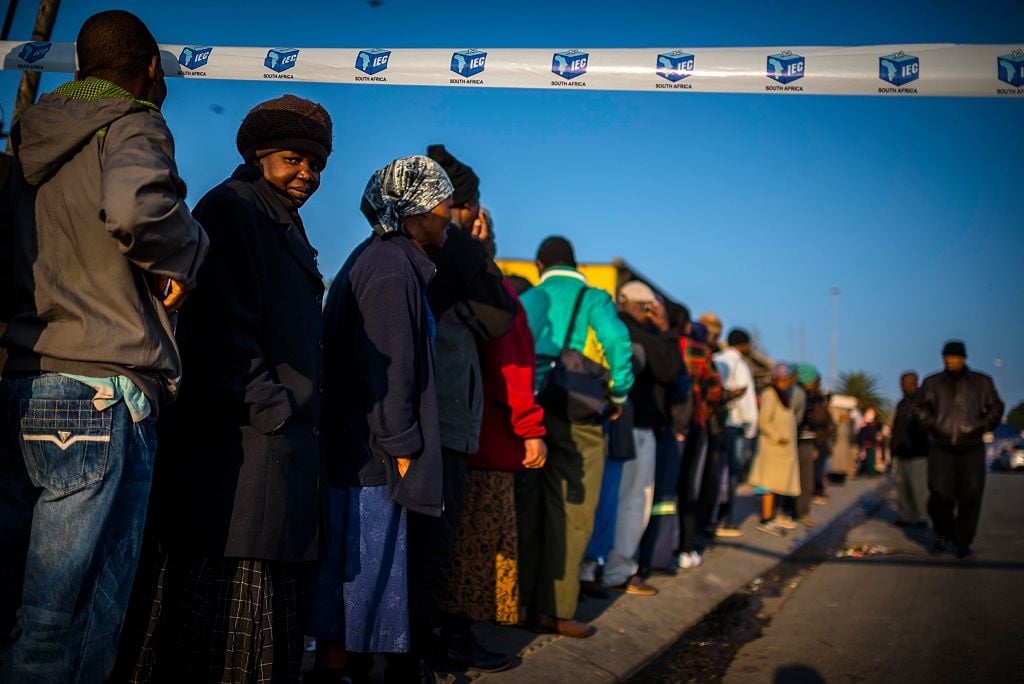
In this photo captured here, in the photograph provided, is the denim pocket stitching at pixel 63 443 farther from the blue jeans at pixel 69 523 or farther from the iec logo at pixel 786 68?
the iec logo at pixel 786 68

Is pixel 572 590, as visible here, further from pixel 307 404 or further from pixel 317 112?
pixel 317 112

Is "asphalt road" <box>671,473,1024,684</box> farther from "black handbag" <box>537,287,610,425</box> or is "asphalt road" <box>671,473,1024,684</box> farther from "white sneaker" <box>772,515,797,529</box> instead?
"black handbag" <box>537,287,610,425</box>

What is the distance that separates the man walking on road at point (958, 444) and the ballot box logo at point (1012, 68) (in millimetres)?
5984

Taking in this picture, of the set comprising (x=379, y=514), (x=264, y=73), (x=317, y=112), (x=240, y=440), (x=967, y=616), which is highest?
(x=264, y=73)

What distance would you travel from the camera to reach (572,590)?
5.36 meters

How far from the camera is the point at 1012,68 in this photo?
15.1 feet

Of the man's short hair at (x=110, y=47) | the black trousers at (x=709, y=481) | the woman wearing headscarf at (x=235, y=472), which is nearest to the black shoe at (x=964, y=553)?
the black trousers at (x=709, y=481)

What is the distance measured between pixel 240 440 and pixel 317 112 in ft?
4.04

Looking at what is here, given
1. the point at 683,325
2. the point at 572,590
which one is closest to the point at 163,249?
the point at 572,590

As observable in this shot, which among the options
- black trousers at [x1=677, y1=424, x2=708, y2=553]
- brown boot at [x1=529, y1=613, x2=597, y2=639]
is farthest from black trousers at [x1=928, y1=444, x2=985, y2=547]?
brown boot at [x1=529, y1=613, x2=597, y2=639]

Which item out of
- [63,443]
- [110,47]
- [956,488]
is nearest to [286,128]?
[110,47]

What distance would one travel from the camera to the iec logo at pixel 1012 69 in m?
4.59

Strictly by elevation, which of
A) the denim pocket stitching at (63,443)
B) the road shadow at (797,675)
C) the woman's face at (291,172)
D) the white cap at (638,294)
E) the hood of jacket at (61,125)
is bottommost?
the road shadow at (797,675)

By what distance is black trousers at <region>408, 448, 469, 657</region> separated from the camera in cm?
388
